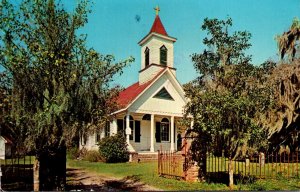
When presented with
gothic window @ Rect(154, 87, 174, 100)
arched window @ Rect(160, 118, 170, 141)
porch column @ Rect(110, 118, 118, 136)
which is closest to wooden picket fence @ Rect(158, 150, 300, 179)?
arched window @ Rect(160, 118, 170, 141)

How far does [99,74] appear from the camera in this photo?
6727mm

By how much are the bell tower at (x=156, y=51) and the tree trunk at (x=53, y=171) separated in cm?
292

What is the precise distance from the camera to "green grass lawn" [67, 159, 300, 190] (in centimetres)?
850

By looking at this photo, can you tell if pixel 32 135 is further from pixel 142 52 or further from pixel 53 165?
pixel 142 52

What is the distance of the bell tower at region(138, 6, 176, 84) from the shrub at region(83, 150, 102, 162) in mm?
2246

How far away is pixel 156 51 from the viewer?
9.34m

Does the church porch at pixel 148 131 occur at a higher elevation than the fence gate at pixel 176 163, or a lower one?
higher

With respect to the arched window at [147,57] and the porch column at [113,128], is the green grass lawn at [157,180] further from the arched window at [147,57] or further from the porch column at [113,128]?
the arched window at [147,57]

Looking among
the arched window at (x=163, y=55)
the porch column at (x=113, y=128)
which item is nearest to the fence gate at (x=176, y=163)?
the porch column at (x=113, y=128)

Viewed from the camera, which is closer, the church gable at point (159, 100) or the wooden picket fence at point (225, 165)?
the wooden picket fence at point (225, 165)

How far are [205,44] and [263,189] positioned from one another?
3.70m

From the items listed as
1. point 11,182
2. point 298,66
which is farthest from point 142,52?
point 298,66

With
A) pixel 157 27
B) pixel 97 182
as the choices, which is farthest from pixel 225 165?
pixel 157 27

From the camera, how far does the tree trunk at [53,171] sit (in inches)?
281
